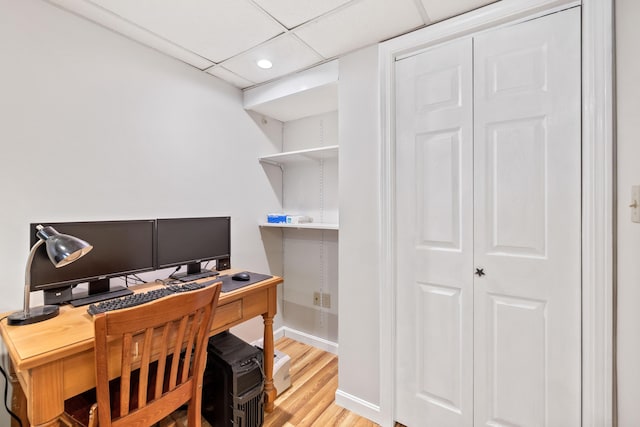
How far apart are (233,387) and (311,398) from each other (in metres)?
0.69

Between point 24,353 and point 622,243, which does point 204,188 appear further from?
point 622,243

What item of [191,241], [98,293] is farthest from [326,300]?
[98,293]

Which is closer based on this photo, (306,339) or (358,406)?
(358,406)

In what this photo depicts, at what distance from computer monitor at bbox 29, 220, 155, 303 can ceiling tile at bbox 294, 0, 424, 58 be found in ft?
4.87

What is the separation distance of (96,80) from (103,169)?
505 millimetres

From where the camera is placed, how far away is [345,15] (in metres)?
1.51

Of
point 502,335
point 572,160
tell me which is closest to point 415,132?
point 572,160

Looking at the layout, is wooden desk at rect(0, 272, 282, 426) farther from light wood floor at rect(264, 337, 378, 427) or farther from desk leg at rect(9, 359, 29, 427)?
light wood floor at rect(264, 337, 378, 427)

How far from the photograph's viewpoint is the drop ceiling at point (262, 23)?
143 cm

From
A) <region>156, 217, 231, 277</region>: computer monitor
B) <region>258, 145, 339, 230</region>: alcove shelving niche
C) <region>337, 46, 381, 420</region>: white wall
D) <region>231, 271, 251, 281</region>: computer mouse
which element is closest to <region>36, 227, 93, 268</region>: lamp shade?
<region>156, 217, 231, 277</region>: computer monitor

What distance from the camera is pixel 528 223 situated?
4.44 feet

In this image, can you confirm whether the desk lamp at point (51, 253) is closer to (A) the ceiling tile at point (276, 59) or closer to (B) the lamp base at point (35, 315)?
(B) the lamp base at point (35, 315)

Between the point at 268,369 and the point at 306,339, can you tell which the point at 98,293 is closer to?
the point at 268,369

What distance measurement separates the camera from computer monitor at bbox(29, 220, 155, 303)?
4.24 feet
